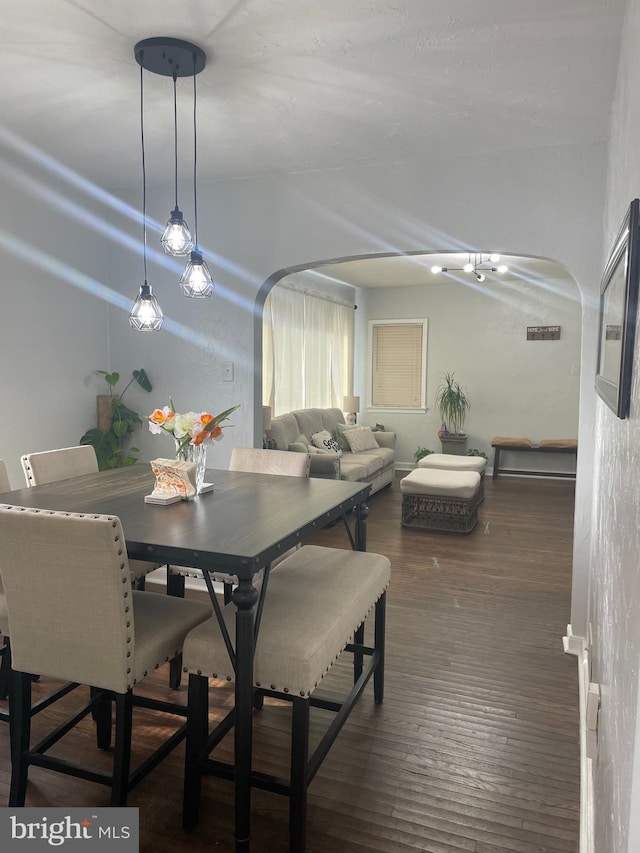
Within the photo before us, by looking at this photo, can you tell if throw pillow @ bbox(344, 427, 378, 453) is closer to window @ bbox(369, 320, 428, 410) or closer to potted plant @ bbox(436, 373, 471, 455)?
potted plant @ bbox(436, 373, 471, 455)

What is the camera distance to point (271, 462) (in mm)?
3225

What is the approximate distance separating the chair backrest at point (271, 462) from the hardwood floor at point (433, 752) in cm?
97

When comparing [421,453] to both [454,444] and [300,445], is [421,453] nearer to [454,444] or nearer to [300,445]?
[454,444]

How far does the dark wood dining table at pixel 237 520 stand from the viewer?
5.72ft

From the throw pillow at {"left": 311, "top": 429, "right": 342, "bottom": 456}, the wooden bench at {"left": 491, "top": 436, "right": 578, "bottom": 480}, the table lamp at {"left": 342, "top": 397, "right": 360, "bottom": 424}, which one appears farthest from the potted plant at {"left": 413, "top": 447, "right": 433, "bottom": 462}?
the throw pillow at {"left": 311, "top": 429, "right": 342, "bottom": 456}

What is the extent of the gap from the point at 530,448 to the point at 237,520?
6534mm

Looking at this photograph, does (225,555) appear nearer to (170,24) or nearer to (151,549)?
(151,549)

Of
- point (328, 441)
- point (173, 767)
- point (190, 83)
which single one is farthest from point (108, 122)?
point (328, 441)

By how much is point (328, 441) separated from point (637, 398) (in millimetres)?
5486

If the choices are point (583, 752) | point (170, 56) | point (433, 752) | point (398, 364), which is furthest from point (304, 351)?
point (583, 752)

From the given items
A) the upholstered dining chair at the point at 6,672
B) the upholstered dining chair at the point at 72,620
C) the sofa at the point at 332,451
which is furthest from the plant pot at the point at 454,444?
the upholstered dining chair at the point at 72,620

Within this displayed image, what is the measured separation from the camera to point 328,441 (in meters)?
6.58

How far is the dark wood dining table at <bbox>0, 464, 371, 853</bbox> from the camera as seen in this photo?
5.72 ft

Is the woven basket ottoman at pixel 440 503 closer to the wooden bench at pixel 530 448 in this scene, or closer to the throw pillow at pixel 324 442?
the throw pillow at pixel 324 442
